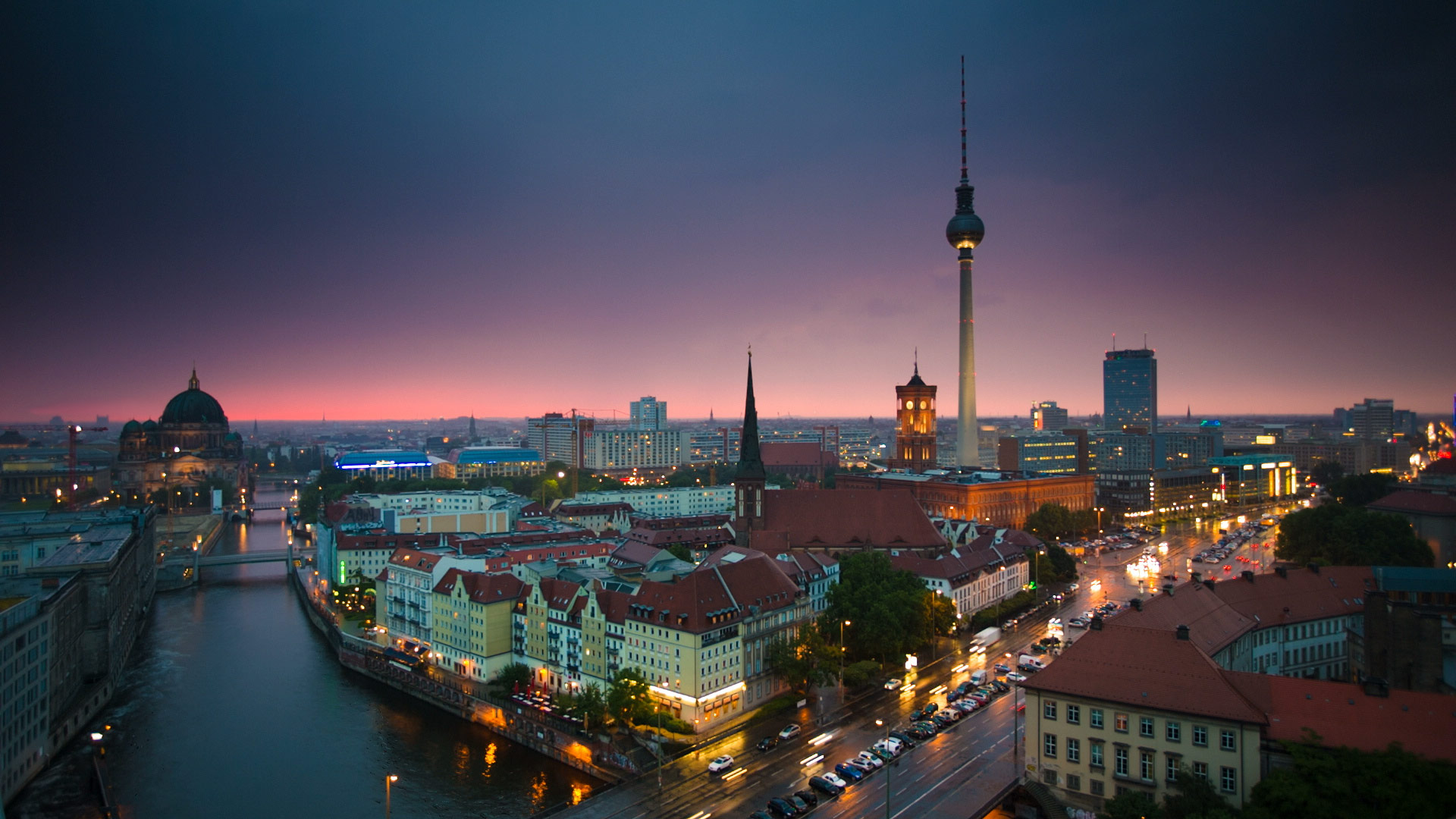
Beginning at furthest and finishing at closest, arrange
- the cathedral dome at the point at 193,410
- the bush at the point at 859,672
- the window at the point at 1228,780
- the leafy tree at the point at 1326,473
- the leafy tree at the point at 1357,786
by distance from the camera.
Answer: the cathedral dome at the point at 193,410 → the leafy tree at the point at 1326,473 → the bush at the point at 859,672 → the window at the point at 1228,780 → the leafy tree at the point at 1357,786

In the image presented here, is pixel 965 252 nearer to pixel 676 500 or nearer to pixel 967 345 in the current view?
pixel 967 345

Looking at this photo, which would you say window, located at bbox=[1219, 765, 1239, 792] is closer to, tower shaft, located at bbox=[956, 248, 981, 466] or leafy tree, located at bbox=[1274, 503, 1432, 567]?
leafy tree, located at bbox=[1274, 503, 1432, 567]

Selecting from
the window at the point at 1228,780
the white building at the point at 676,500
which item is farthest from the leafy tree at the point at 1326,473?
the window at the point at 1228,780

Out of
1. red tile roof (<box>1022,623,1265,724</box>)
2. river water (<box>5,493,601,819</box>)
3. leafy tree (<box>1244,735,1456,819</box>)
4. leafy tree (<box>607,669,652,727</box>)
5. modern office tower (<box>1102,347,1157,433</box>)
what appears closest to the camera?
leafy tree (<box>1244,735,1456,819</box>)

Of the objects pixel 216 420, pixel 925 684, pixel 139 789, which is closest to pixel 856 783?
pixel 925 684

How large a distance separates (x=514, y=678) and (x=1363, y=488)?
64.5 metres

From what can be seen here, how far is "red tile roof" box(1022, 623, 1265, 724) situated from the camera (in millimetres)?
16984

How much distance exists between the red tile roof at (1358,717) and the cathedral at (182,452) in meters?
109

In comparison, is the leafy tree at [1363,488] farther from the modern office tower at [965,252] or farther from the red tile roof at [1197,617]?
the red tile roof at [1197,617]

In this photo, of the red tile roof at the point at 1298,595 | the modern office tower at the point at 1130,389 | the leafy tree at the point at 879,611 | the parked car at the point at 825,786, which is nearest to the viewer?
the parked car at the point at 825,786

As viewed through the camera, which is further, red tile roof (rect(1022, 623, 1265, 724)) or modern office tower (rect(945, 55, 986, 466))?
modern office tower (rect(945, 55, 986, 466))

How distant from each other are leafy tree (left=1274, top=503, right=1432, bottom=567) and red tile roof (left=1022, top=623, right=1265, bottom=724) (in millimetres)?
25122

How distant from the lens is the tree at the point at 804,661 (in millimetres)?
27094

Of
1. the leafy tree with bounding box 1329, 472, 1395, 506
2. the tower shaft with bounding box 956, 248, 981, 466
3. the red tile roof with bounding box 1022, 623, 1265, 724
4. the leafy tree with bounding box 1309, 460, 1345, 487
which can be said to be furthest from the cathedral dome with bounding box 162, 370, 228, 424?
the leafy tree with bounding box 1309, 460, 1345, 487
